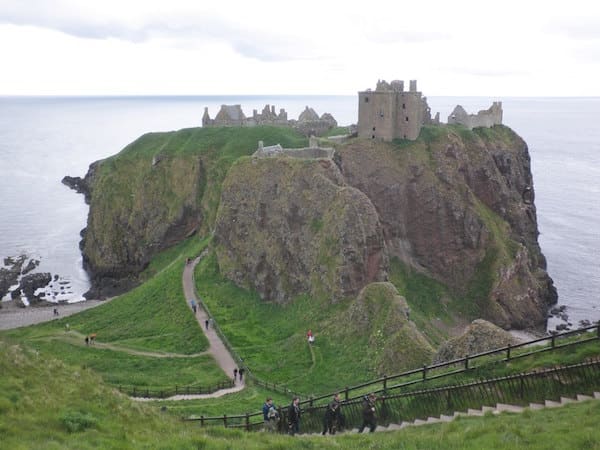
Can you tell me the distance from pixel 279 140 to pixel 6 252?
61806 millimetres

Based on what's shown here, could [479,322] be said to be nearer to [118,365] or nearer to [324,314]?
[324,314]

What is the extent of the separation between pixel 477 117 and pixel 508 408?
90.6 meters

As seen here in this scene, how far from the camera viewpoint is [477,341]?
113ft

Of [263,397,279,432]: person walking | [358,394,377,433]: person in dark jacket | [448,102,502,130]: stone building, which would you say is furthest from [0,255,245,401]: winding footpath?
[448,102,502,130]: stone building

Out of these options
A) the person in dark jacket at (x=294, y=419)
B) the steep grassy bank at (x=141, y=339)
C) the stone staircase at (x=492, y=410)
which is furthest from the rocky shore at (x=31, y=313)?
the stone staircase at (x=492, y=410)

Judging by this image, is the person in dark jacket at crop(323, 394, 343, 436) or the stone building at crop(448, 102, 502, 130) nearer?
the person in dark jacket at crop(323, 394, 343, 436)

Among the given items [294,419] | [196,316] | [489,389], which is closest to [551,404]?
[489,389]

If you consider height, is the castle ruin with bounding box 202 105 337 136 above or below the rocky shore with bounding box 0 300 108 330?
above

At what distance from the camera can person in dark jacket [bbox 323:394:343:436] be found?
22578 mm

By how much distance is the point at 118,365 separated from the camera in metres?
49.2

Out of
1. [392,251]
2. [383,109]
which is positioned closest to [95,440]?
[392,251]

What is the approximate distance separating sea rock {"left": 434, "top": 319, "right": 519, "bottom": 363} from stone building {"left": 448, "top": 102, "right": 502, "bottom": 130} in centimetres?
7124

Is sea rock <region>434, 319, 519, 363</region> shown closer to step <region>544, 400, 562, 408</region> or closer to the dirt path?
step <region>544, 400, 562, 408</region>

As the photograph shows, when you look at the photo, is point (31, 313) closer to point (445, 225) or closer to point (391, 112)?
point (391, 112)
